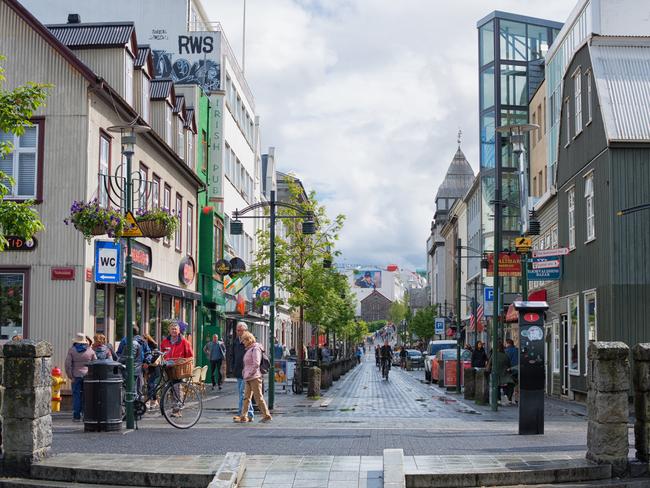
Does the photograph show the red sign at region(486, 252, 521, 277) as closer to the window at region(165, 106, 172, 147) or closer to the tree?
the window at region(165, 106, 172, 147)

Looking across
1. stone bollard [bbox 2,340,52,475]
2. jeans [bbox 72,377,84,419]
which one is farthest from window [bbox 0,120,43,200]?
stone bollard [bbox 2,340,52,475]

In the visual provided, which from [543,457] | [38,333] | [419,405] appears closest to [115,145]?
[38,333]

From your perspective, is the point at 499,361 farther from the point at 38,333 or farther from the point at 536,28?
the point at 536,28

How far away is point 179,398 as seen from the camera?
18.3 metres

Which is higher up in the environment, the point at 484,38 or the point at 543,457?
the point at 484,38

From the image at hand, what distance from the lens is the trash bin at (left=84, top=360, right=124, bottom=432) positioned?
17.1 meters

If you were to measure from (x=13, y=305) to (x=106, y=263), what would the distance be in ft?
7.74

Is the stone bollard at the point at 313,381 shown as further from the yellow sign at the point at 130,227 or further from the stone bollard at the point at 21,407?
the stone bollard at the point at 21,407

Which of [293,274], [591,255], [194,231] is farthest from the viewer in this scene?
[194,231]

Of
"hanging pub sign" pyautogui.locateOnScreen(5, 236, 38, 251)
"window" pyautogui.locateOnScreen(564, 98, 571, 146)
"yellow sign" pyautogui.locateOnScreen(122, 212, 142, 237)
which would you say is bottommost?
"yellow sign" pyautogui.locateOnScreen(122, 212, 142, 237)

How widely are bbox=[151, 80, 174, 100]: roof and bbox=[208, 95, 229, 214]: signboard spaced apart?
9425 millimetres

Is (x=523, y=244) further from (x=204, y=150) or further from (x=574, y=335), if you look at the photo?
(x=204, y=150)

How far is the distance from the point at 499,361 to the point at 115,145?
11.7 m

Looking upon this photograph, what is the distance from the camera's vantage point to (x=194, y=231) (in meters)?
40.1
